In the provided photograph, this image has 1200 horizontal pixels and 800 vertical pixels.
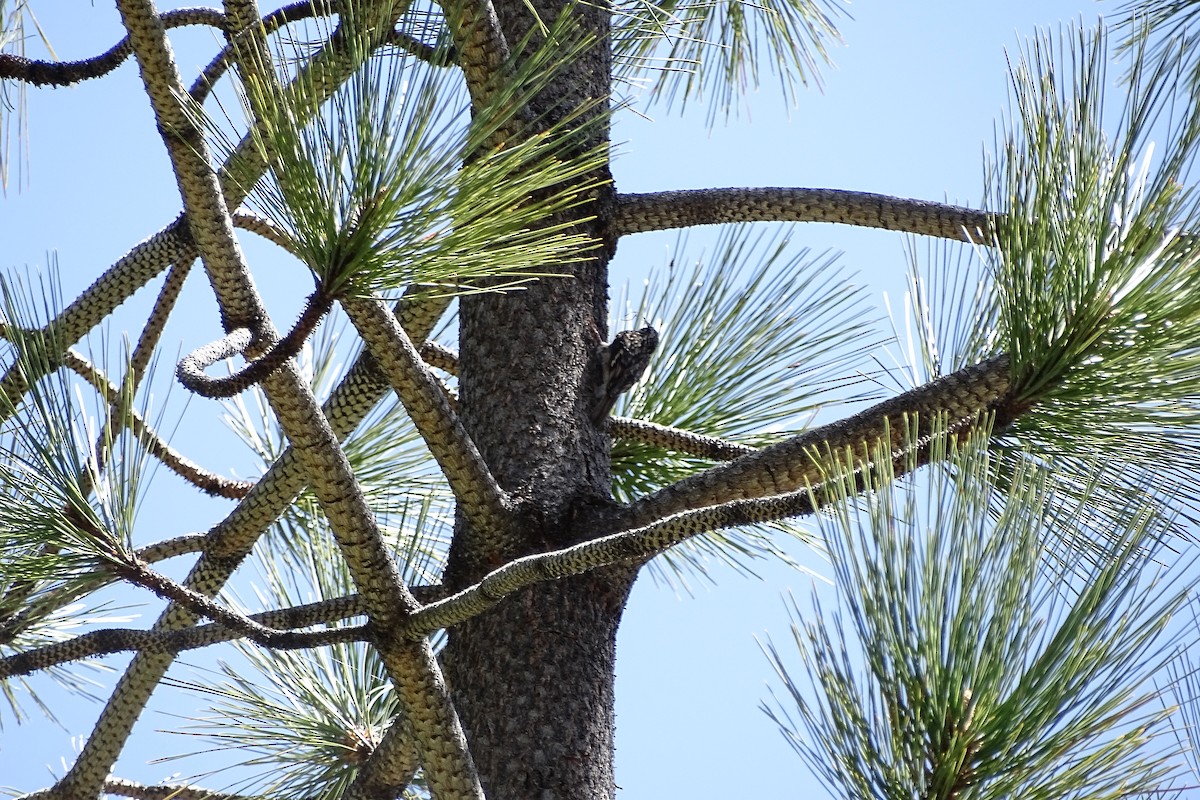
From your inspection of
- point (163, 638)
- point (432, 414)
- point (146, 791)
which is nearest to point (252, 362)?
point (432, 414)

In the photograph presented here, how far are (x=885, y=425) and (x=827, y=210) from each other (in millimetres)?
399

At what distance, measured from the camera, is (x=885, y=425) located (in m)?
1.03

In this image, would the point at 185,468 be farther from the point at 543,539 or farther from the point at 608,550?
the point at 608,550

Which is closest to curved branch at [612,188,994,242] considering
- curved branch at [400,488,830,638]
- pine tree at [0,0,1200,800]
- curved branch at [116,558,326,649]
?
pine tree at [0,0,1200,800]

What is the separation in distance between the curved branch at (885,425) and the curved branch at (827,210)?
259 millimetres

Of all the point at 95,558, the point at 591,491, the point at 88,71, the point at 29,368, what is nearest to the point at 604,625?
the point at 591,491

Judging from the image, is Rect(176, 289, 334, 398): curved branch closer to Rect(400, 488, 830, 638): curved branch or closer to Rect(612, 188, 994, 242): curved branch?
Rect(400, 488, 830, 638): curved branch

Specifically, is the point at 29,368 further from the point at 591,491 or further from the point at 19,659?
the point at 591,491

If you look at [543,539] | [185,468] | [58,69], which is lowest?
[543,539]

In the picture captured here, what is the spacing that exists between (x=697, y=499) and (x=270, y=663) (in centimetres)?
86

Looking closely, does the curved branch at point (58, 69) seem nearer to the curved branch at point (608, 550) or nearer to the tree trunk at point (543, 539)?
the tree trunk at point (543, 539)

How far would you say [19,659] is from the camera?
3.92 ft

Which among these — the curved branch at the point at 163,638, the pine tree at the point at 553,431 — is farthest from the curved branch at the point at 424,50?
the curved branch at the point at 163,638

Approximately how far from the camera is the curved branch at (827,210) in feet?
4.39
